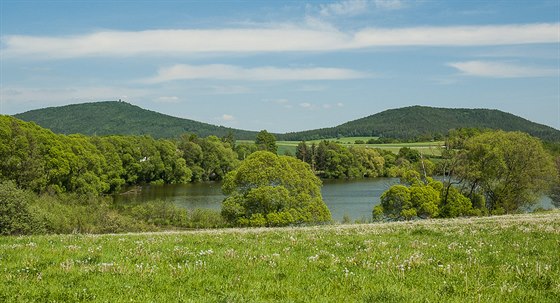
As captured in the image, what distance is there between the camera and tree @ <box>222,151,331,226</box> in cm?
5997

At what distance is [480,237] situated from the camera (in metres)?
16.8

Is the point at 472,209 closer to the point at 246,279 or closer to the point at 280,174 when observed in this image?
the point at 280,174

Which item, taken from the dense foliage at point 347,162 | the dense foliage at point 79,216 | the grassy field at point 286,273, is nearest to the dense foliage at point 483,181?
the dense foliage at point 79,216

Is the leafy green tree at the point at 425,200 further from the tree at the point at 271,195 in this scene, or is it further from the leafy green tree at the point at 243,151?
the leafy green tree at the point at 243,151

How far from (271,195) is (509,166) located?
114 feet

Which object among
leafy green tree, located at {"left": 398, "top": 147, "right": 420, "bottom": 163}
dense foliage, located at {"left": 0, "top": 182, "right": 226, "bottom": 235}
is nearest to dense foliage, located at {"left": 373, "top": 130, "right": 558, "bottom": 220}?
dense foliage, located at {"left": 0, "top": 182, "right": 226, "bottom": 235}

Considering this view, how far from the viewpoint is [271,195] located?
2359 inches

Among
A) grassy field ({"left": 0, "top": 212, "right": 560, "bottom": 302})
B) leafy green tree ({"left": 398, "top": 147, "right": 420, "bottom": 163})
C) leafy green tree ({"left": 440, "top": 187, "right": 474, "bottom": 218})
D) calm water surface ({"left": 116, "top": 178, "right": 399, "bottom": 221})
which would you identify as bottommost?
calm water surface ({"left": 116, "top": 178, "right": 399, "bottom": 221})

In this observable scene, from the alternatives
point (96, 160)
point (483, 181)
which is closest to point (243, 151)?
point (96, 160)

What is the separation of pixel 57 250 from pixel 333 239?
9.03 metres

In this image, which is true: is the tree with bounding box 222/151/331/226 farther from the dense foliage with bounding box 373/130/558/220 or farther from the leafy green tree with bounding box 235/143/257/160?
the leafy green tree with bounding box 235/143/257/160

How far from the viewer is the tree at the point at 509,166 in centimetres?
6510

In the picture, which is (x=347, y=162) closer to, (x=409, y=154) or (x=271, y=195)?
(x=409, y=154)

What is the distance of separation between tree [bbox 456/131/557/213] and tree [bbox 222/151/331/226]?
888 inches
